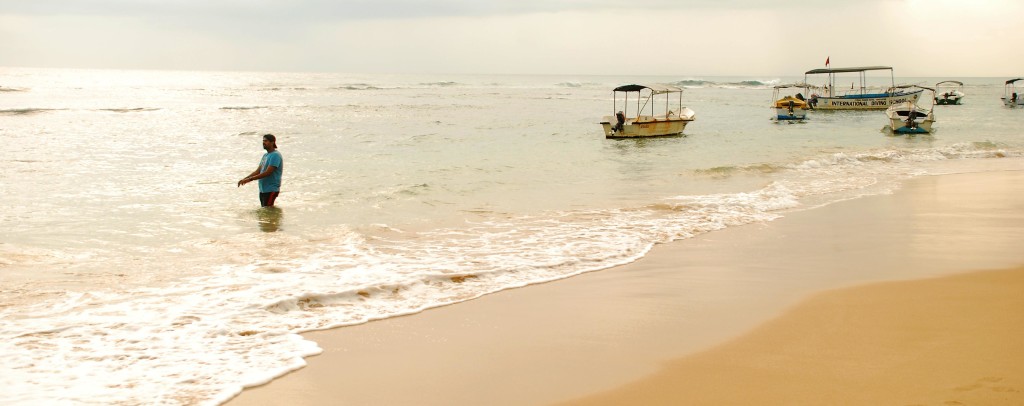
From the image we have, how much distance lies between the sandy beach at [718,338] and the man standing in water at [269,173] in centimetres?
649

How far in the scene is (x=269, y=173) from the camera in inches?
492

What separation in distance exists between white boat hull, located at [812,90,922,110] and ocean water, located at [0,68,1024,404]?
21492 millimetres

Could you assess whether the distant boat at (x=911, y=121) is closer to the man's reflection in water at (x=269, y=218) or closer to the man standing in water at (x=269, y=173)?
the man's reflection in water at (x=269, y=218)

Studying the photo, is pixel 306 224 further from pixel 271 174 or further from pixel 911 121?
pixel 911 121

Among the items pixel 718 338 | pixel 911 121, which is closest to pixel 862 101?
pixel 911 121

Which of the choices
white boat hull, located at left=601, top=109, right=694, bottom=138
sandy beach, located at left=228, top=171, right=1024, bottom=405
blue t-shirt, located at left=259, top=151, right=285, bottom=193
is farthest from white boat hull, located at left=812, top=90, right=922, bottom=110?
blue t-shirt, located at left=259, top=151, right=285, bottom=193

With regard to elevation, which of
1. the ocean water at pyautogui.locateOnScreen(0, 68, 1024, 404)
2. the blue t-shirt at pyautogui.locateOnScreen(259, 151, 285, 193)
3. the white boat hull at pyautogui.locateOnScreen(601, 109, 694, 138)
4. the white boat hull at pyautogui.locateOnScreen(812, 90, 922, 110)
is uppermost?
the white boat hull at pyautogui.locateOnScreen(812, 90, 922, 110)

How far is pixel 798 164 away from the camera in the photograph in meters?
21.0

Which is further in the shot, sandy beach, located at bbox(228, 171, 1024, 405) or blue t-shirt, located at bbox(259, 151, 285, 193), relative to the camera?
blue t-shirt, located at bbox(259, 151, 285, 193)

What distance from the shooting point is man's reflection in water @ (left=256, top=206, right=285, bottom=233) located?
11469mm

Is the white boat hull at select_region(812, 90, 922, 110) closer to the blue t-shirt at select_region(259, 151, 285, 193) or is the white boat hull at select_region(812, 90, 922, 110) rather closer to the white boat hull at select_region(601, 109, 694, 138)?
the white boat hull at select_region(601, 109, 694, 138)

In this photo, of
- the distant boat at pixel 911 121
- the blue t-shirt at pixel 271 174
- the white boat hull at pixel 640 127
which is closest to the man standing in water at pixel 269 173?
the blue t-shirt at pixel 271 174

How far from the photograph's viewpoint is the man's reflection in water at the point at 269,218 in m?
11.5

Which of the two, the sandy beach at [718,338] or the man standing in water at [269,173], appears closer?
the sandy beach at [718,338]
